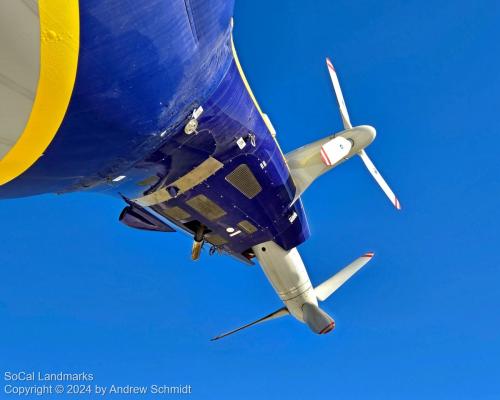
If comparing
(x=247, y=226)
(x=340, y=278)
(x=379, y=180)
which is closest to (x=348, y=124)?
(x=379, y=180)

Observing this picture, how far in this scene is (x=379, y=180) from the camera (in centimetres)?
1709

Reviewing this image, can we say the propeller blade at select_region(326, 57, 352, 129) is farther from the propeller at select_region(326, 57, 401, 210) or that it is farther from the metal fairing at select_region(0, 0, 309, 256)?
the metal fairing at select_region(0, 0, 309, 256)

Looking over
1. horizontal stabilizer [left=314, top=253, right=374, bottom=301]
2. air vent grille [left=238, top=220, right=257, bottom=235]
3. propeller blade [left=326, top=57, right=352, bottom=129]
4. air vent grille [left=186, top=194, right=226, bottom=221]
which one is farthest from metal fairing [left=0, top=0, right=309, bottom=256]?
horizontal stabilizer [left=314, top=253, right=374, bottom=301]

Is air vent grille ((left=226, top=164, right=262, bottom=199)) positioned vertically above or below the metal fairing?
above

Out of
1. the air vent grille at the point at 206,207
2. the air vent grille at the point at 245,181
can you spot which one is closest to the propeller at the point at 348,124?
the air vent grille at the point at 245,181

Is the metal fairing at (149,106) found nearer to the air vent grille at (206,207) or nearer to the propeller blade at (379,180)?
the air vent grille at (206,207)

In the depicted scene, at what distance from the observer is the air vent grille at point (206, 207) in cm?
1096

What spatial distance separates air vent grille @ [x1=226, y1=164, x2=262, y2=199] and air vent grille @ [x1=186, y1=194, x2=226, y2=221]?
2.62ft

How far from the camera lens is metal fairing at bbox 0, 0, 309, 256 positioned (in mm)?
5395

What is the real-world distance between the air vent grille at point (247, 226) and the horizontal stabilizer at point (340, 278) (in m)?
7.98

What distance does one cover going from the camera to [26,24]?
4602mm

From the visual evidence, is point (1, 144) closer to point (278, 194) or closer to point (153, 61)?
point (153, 61)

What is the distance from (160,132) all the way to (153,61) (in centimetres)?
154

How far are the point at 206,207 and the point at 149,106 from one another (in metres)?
5.31
